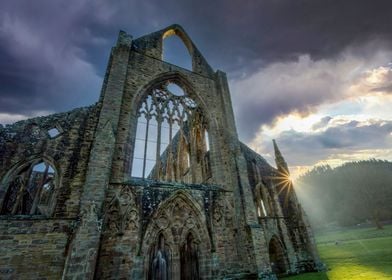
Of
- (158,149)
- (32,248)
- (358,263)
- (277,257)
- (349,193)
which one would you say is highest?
(349,193)

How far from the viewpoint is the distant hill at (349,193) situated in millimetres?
51781

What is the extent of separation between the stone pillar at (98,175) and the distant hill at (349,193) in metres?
59.5

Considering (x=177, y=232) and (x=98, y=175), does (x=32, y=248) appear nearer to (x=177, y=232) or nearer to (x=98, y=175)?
(x=98, y=175)

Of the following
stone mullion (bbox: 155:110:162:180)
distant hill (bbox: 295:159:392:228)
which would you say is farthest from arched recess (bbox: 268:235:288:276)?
distant hill (bbox: 295:159:392:228)

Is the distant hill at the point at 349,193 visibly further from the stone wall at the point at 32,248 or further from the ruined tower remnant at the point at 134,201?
the stone wall at the point at 32,248

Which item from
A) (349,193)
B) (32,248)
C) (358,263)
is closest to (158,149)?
(32,248)

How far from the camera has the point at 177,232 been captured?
7.85 metres

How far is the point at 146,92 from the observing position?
10352mm

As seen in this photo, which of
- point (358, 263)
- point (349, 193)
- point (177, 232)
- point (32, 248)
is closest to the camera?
point (32, 248)

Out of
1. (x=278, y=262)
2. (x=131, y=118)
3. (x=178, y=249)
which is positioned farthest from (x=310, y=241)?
(x=131, y=118)

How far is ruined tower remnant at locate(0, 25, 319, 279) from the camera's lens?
19.6 feet

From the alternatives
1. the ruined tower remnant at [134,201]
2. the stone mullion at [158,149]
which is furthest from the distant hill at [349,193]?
the stone mullion at [158,149]

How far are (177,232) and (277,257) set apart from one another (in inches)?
270

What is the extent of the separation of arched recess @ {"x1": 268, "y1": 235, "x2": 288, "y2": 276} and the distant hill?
4979 centimetres
